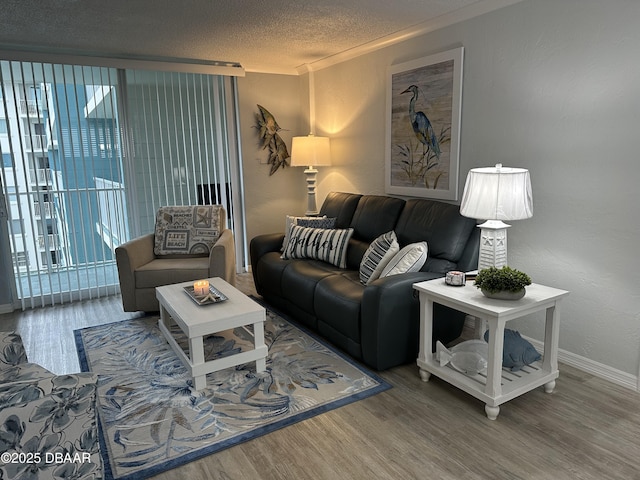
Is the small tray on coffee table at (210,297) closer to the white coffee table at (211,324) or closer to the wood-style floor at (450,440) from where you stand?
the white coffee table at (211,324)

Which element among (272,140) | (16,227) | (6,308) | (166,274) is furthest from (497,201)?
(6,308)

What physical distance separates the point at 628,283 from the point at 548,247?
1.59ft

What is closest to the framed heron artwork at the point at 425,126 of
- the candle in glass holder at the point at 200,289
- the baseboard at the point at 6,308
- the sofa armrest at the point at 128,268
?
the candle in glass holder at the point at 200,289

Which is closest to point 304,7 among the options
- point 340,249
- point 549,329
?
point 340,249

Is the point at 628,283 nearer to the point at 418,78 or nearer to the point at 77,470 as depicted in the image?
the point at 418,78

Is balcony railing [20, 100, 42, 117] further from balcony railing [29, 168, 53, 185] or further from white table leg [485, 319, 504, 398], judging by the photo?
white table leg [485, 319, 504, 398]

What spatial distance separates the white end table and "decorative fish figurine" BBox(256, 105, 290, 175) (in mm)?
3013

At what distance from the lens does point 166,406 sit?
2402 millimetres

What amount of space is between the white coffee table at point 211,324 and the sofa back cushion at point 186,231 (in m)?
1.20

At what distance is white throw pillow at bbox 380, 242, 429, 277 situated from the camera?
2811 millimetres

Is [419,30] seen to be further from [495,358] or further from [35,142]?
[35,142]

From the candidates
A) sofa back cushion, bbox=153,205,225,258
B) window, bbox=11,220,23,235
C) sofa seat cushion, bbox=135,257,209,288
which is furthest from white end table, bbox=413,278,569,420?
window, bbox=11,220,23,235

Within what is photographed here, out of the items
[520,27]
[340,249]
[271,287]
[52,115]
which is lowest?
[271,287]

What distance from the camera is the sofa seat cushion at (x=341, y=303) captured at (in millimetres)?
2786
